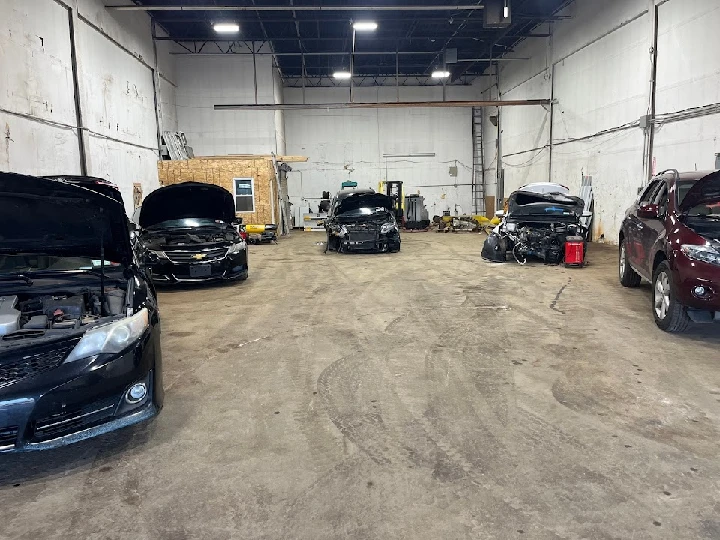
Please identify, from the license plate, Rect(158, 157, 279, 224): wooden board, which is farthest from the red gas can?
Rect(158, 157, 279, 224): wooden board

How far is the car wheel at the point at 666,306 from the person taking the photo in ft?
16.5

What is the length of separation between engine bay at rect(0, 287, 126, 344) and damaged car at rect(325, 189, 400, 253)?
901 centimetres

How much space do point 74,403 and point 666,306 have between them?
5.33 meters

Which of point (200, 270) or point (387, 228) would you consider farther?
point (387, 228)

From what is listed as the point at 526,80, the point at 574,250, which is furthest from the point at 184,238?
the point at 526,80

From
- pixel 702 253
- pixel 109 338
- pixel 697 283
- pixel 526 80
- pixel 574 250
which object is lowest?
pixel 574 250

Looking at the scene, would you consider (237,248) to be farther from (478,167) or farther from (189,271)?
(478,167)

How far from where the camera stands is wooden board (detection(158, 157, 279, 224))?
56.2 ft

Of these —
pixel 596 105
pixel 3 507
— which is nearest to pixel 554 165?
pixel 596 105

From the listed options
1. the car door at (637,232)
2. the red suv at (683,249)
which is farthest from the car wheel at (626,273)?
the red suv at (683,249)

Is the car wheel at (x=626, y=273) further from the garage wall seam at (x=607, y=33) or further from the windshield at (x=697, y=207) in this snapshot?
the garage wall seam at (x=607, y=33)

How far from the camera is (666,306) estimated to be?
17.1 ft

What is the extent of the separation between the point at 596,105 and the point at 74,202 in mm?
15057

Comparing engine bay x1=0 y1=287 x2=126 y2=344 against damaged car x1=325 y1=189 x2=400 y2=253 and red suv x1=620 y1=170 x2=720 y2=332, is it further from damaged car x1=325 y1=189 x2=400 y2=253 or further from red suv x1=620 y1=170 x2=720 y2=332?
damaged car x1=325 y1=189 x2=400 y2=253
